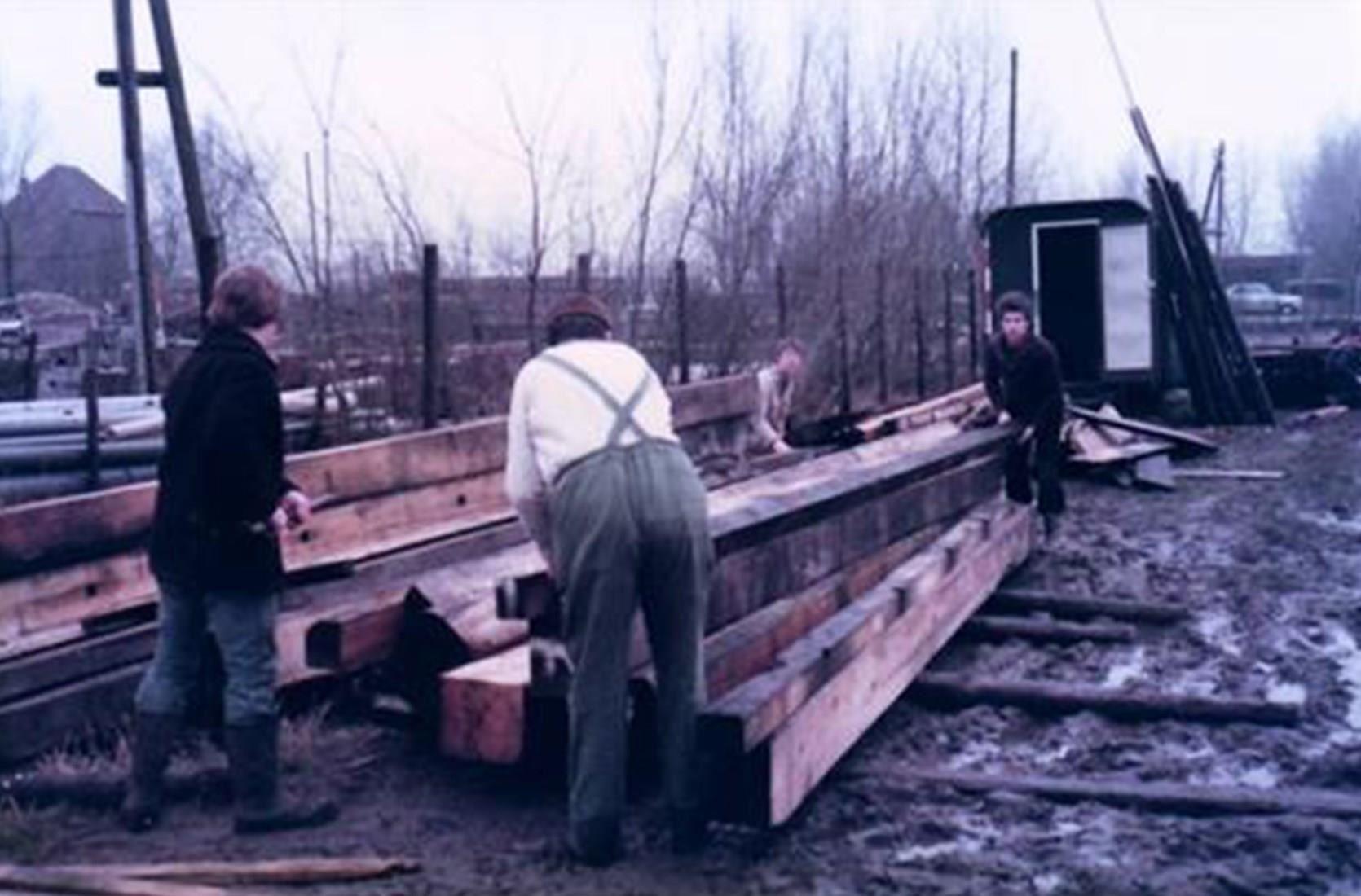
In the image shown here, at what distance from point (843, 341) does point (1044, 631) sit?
9924mm

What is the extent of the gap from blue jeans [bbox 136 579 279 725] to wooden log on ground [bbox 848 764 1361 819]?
2170mm

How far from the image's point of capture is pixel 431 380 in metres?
10.6

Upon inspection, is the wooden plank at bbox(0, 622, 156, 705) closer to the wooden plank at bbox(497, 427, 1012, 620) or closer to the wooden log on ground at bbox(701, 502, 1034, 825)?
the wooden plank at bbox(497, 427, 1012, 620)

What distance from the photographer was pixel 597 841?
5062 millimetres

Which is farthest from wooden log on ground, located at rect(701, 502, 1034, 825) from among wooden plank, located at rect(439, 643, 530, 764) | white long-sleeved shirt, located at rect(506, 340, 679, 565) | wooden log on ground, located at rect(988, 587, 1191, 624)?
white long-sleeved shirt, located at rect(506, 340, 679, 565)

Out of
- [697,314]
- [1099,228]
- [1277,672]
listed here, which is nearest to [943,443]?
[1277,672]

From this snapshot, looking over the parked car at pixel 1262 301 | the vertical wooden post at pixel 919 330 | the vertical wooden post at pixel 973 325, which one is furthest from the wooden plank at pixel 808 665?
the parked car at pixel 1262 301

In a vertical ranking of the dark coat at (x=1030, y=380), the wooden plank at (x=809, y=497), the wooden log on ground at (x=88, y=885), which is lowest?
the wooden log on ground at (x=88, y=885)

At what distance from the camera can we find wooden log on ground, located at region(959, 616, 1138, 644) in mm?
8305

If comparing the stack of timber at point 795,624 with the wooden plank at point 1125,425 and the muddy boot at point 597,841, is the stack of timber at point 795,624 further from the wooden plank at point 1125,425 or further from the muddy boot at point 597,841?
the wooden plank at point 1125,425

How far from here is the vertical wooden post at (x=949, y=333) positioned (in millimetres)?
21297

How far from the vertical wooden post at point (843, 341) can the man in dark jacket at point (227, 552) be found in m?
11.8

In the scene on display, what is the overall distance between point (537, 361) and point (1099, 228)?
1513 cm

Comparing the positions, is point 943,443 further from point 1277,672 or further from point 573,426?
point 573,426
